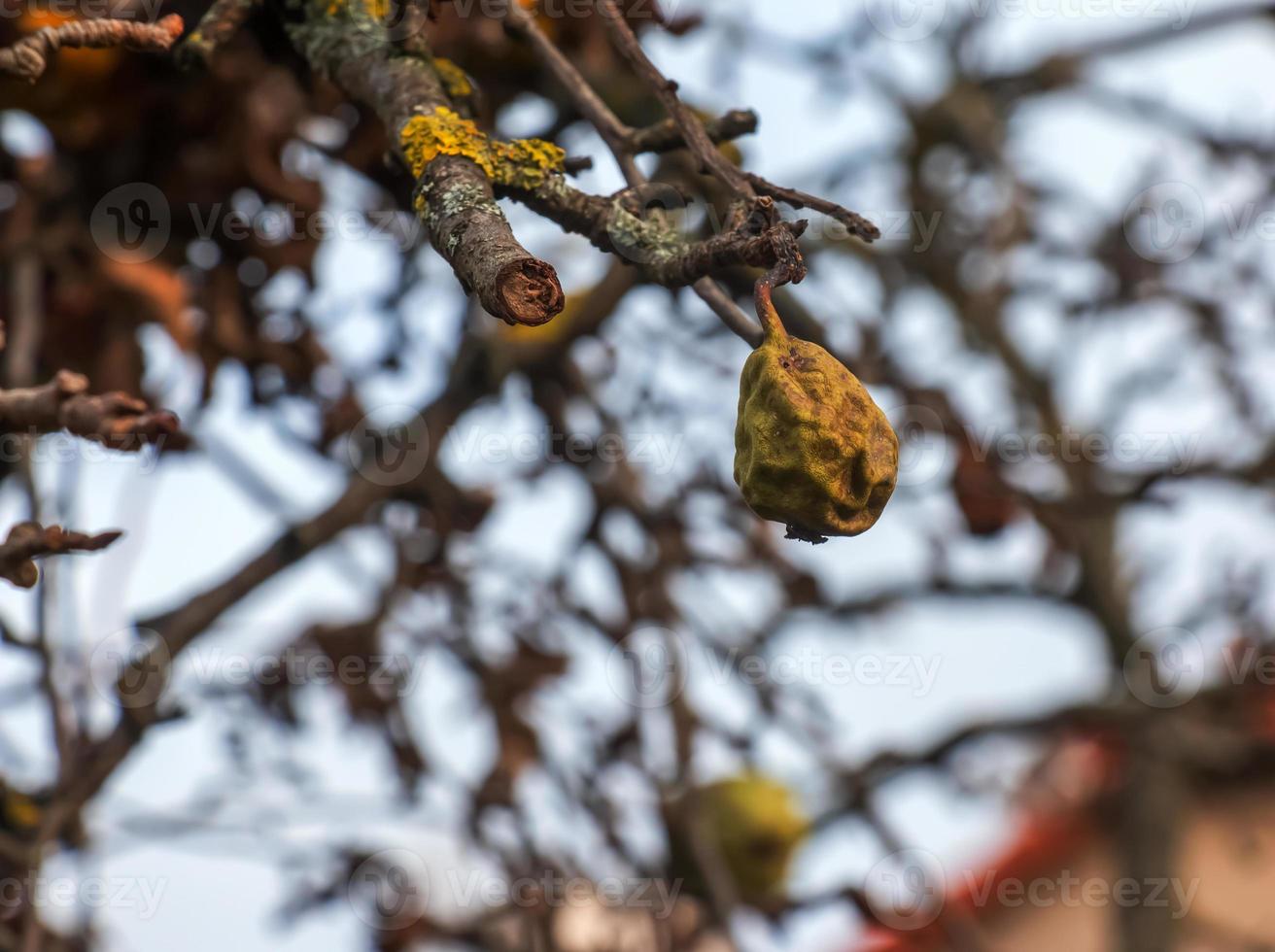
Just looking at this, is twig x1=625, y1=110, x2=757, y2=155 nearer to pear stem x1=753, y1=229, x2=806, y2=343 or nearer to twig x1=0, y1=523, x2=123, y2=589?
pear stem x1=753, y1=229, x2=806, y2=343

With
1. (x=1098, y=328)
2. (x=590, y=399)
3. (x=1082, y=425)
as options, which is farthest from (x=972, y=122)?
(x=590, y=399)

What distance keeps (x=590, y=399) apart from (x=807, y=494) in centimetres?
139

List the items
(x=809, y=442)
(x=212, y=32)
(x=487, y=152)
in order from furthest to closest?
1. (x=212, y=32)
2. (x=487, y=152)
3. (x=809, y=442)

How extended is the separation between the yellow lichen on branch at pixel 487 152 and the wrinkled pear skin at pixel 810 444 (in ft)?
0.71

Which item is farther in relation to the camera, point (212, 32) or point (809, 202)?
point (212, 32)

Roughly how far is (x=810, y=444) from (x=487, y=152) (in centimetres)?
32

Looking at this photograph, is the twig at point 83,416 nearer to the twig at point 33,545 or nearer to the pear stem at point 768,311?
the twig at point 33,545

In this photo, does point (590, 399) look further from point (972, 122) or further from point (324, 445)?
point (972, 122)

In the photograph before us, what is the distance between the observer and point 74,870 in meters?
1.94

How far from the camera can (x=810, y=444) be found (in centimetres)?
73

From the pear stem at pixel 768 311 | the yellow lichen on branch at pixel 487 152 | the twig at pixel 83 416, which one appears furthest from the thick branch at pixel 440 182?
the twig at pixel 83 416

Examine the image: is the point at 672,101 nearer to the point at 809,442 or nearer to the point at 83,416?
the point at 809,442

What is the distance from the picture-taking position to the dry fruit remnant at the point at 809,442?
731 mm

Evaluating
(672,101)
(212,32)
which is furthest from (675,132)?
(212,32)
